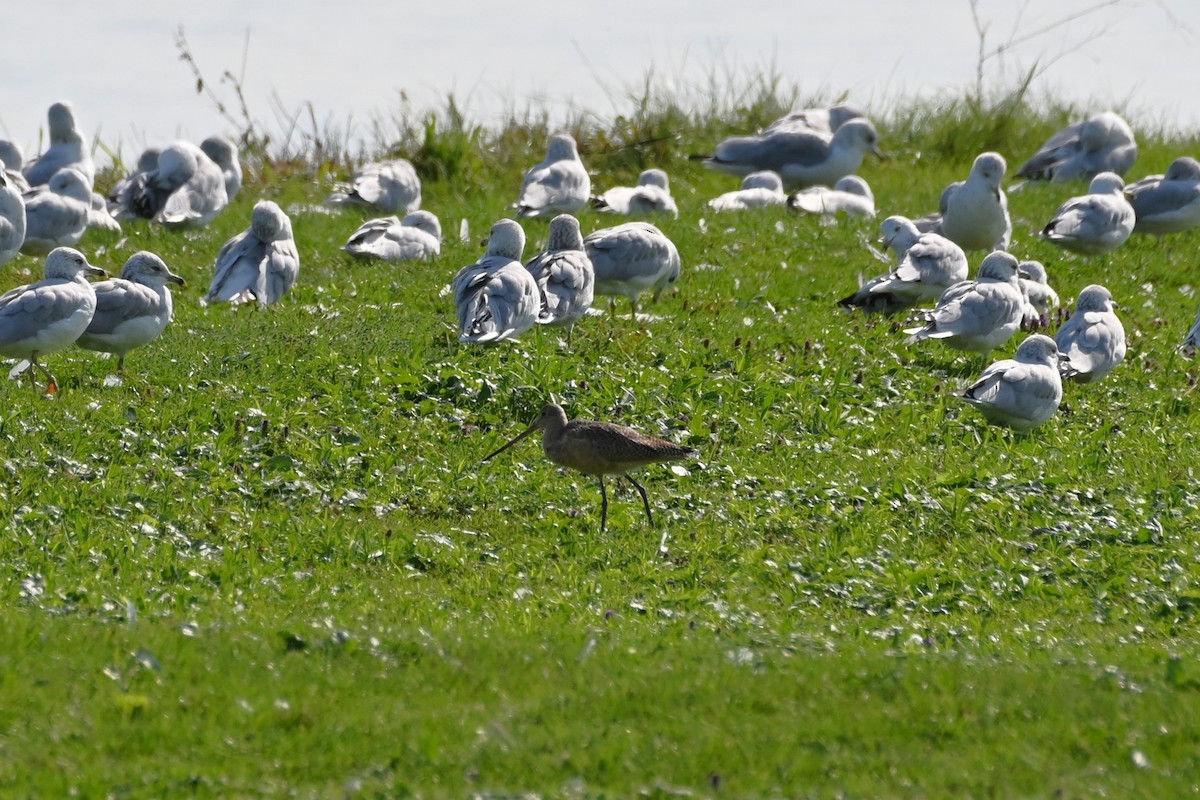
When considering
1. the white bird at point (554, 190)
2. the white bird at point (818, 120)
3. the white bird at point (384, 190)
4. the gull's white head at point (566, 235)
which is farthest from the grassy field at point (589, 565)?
the white bird at point (818, 120)

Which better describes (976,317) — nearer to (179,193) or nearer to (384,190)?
(384,190)

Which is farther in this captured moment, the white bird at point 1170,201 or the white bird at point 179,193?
the white bird at point 1170,201

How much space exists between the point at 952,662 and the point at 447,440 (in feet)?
15.0

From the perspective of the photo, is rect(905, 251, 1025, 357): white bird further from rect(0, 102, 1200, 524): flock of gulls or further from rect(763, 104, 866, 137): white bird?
rect(763, 104, 866, 137): white bird

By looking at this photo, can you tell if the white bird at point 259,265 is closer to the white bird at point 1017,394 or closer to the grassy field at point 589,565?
the grassy field at point 589,565

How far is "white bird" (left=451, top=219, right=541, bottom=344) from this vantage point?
1190 cm

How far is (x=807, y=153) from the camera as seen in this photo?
2250 centimetres

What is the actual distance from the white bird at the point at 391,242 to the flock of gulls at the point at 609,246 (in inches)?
0.9

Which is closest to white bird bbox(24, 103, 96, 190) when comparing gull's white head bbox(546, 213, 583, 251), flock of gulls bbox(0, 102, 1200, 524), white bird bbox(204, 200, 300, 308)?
flock of gulls bbox(0, 102, 1200, 524)

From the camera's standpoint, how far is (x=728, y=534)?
9062mm

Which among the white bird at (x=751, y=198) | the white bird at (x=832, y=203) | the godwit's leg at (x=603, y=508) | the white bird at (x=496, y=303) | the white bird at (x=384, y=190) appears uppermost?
the white bird at (x=496, y=303)

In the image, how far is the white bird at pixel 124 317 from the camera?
11359mm

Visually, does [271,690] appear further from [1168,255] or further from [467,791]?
[1168,255]

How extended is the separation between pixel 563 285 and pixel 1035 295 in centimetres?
480
